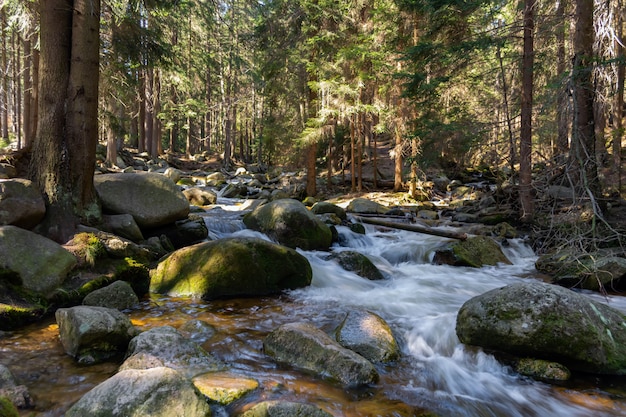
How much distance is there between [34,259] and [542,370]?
260 inches

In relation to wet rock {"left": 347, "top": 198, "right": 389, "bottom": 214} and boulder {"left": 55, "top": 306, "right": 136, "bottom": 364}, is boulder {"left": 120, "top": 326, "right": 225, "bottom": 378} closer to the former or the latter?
boulder {"left": 55, "top": 306, "right": 136, "bottom": 364}

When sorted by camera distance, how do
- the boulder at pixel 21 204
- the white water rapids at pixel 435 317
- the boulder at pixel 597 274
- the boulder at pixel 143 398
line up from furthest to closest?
the boulder at pixel 597 274 → the boulder at pixel 21 204 → the white water rapids at pixel 435 317 → the boulder at pixel 143 398

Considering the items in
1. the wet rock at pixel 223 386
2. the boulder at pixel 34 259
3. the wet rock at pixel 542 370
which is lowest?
the wet rock at pixel 542 370

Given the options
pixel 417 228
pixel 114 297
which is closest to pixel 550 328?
pixel 114 297

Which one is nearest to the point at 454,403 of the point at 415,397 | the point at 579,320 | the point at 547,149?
the point at 415,397

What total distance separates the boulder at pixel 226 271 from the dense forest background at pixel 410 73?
3.32 meters

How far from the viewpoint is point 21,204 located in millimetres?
6129

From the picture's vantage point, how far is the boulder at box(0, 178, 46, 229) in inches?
235

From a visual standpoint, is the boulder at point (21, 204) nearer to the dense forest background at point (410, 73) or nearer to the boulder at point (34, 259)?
the boulder at point (34, 259)

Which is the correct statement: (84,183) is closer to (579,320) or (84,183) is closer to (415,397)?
(415,397)

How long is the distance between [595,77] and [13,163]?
11.1 metres

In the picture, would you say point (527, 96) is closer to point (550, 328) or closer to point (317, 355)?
point (550, 328)

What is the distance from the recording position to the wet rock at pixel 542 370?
4.26m

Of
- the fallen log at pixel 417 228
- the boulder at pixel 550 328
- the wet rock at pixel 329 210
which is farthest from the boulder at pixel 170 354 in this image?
the wet rock at pixel 329 210
